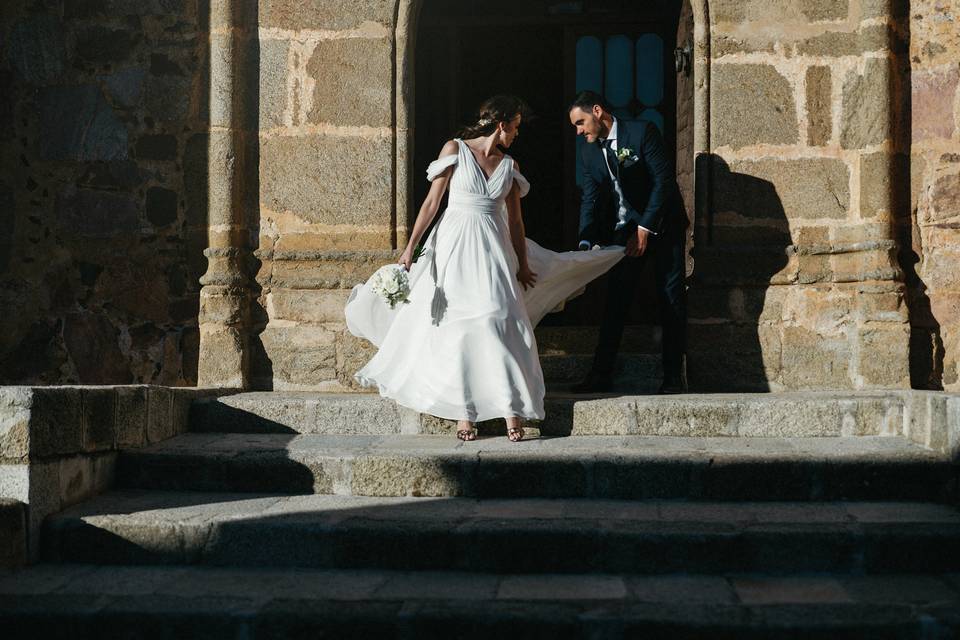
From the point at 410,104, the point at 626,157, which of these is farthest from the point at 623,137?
the point at 410,104

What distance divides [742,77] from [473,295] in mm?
2526

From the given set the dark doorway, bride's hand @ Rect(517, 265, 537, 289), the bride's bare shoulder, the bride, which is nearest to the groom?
bride's hand @ Rect(517, 265, 537, 289)

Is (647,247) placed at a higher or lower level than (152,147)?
lower

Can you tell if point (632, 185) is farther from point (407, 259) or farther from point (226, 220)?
point (226, 220)

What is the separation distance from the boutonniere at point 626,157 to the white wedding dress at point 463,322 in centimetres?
71

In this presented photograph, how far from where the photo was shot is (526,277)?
6316mm

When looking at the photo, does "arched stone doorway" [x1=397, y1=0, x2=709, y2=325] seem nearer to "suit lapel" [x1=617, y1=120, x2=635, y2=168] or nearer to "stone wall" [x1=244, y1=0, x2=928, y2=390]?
"stone wall" [x1=244, y1=0, x2=928, y2=390]

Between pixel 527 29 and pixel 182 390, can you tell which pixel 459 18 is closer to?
pixel 527 29

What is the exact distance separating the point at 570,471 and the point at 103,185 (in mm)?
4074

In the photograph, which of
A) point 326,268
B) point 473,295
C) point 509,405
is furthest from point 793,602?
point 326,268

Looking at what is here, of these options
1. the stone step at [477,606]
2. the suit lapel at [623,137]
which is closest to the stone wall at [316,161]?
the suit lapel at [623,137]

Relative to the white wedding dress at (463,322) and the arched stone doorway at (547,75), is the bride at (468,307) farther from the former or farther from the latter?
the arched stone doorway at (547,75)

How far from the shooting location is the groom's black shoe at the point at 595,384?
22.1ft

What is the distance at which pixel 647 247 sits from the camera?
263 inches
